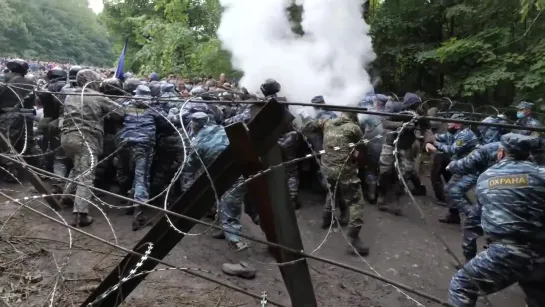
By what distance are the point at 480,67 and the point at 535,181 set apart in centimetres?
705

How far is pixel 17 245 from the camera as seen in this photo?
5.26 meters

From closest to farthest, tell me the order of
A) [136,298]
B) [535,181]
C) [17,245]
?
[535,181], [136,298], [17,245]

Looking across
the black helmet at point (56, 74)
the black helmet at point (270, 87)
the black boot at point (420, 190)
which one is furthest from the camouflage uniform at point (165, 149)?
the black boot at point (420, 190)

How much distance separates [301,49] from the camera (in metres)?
9.13

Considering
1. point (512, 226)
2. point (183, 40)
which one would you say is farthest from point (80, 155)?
point (183, 40)

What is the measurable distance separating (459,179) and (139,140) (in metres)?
4.30

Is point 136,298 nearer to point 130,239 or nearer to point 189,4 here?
point 130,239

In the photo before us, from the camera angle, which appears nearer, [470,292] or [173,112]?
[470,292]

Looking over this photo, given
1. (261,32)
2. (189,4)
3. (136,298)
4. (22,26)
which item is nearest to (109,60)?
(22,26)

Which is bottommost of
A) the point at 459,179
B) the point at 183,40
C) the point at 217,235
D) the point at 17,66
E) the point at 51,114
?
the point at 217,235

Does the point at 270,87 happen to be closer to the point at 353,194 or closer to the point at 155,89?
the point at 353,194

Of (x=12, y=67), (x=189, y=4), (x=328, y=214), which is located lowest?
(x=328, y=214)

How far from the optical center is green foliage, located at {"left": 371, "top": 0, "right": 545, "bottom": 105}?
867 cm

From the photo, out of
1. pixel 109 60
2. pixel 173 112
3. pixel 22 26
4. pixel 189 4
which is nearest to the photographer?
pixel 173 112
